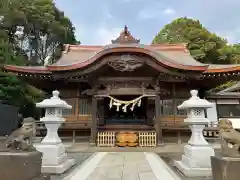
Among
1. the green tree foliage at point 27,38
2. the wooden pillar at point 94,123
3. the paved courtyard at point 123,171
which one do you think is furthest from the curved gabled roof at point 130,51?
the green tree foliage at point 27,38

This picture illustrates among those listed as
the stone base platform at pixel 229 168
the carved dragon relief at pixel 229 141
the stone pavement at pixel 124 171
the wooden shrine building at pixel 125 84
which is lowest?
the stone pavement at pixel 124 171

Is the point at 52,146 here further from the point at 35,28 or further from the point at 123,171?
the point at 35,28

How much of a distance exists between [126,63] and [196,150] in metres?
5.96

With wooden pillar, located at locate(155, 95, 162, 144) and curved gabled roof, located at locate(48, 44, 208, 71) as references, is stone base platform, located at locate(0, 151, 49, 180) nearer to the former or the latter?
curved gabled roof, located at locate(48, 44, 208, 71)

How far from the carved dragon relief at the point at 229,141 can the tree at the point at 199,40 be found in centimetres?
2514

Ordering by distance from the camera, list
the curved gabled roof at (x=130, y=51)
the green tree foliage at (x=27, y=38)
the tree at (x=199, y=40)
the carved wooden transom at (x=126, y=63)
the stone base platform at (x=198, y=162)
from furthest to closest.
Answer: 1. the tree at (x=199, y=40)
2. the green tree foliage at (x=27, y=38)
3. the carved wooden transom at (x=126, y=63)
4. the curved gabled roof at (x=130, y=51)
5. the stone base platform at (x=198, y=162)

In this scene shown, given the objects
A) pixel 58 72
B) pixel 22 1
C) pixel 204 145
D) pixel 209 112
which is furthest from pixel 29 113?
pixel 204 145

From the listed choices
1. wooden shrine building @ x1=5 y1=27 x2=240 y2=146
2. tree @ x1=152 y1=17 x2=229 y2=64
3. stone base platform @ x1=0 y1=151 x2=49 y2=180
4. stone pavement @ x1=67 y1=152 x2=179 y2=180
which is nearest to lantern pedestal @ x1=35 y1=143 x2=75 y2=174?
stone pavement @ x1=67 y1=152 x2=179 y2=180

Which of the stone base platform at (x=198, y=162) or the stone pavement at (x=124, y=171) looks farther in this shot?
the stone base platform at (x=198, y=162)

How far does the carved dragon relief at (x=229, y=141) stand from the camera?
2.99 metres

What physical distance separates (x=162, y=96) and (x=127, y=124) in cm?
245

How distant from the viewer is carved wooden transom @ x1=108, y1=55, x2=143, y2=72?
9898 millimetres

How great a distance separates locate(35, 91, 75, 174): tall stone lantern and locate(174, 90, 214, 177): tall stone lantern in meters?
2.98

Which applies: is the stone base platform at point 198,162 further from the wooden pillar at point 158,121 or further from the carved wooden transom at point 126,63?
the carved wooden transom at point 126,63
